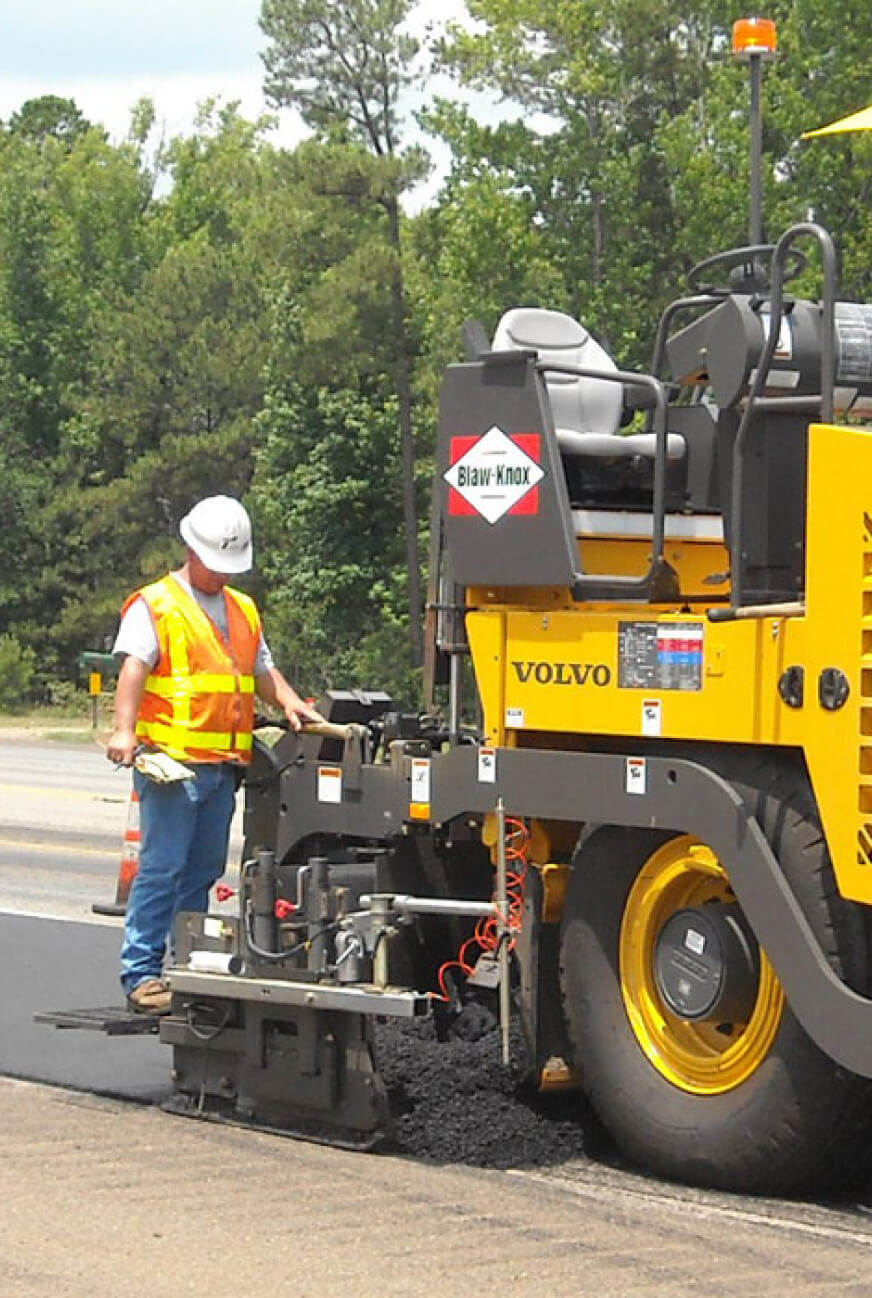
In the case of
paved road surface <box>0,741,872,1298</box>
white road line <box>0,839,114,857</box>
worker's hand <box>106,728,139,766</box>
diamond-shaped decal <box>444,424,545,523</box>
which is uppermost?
diamond-shaped decal <box>444,424,545,523</box>

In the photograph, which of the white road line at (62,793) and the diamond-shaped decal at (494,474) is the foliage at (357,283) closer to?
the white road line at (62,793)

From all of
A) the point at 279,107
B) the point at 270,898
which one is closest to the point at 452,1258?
the point at 270,898

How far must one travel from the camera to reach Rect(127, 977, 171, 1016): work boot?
7.65 metres

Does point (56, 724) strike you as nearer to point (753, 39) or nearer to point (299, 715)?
point (753, 39)

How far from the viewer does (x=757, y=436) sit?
6.61 m

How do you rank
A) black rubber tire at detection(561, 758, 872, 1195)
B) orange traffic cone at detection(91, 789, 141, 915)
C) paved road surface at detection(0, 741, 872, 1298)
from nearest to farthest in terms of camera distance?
→ paved road surface at detection(0, 741, 872, 1298) → black rubber tire at detection(561, 758, 872, 1195) → orange traffic cone at detection(91, 789, 141, 915)

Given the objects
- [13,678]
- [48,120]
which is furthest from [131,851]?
[48,120]

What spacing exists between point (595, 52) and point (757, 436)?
33.8m

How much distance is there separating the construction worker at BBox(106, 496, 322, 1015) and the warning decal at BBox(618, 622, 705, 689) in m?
1.67

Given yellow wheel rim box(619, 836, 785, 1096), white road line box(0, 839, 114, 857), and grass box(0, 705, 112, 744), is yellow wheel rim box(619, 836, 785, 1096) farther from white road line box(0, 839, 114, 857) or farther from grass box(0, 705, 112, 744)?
grass box(0, 705, 112, 744)

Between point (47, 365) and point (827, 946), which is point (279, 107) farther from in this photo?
point (827, 946)

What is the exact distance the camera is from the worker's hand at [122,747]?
7637 mm

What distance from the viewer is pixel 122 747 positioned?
7641mm

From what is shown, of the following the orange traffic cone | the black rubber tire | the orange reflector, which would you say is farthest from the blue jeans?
the orange reflector
